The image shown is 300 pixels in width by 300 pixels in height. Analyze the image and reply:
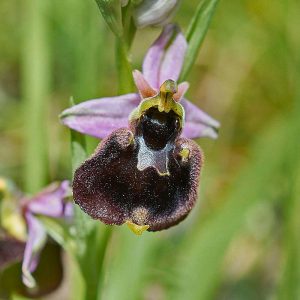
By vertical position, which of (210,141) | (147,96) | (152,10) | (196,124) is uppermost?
(152,10)

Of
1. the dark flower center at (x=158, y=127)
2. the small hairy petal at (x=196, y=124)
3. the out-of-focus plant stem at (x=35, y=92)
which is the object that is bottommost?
the out-of-focus plant stem at (x=35, y=92)

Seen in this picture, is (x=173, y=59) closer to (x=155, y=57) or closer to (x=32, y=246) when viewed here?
(x=155, y=57)

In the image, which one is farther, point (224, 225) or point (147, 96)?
point (224, 225)

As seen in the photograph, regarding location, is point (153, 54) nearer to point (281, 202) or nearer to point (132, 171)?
point (132, 171)

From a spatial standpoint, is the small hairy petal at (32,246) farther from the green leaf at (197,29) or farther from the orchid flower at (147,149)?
the green leaf at (197,29)

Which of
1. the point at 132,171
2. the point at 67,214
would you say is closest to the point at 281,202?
the point at 67,214

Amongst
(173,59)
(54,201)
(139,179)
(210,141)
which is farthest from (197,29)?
(210,141)

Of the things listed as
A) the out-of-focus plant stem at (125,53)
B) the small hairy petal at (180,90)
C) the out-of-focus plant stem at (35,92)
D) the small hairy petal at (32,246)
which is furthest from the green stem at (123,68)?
the out-of-focus plant stem at (35,92)
